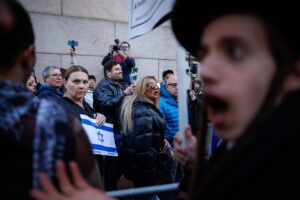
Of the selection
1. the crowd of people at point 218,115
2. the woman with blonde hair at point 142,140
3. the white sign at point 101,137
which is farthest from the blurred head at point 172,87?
the crowd of people at point 218,115

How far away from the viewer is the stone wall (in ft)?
27.4

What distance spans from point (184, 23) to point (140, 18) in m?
1.20

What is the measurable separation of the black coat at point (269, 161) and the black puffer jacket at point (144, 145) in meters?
3.19

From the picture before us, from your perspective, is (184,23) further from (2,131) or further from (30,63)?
(2,131)

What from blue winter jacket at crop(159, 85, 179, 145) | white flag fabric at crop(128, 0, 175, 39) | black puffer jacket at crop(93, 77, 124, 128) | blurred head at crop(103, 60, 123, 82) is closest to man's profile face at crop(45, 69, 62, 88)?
black puffer jacket at crop(93, 77, 124, 128)

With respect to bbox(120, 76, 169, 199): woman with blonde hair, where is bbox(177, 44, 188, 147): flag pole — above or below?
above

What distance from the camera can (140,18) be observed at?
8.80 ft

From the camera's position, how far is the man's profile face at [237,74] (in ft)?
3.81

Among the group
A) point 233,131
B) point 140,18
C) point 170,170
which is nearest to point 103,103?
point 170,170

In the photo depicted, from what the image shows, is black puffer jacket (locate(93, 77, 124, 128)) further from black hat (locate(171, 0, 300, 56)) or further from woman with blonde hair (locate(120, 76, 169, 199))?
Result: black hat (locate(171, 0, 300, 56))

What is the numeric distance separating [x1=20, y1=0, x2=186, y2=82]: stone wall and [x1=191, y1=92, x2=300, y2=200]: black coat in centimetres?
734

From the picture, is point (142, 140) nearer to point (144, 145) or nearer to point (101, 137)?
point (144, 145)

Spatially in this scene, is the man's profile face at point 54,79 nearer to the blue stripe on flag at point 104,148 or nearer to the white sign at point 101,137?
the white sign at point 101,137

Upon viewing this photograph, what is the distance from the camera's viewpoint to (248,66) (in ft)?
3.83
